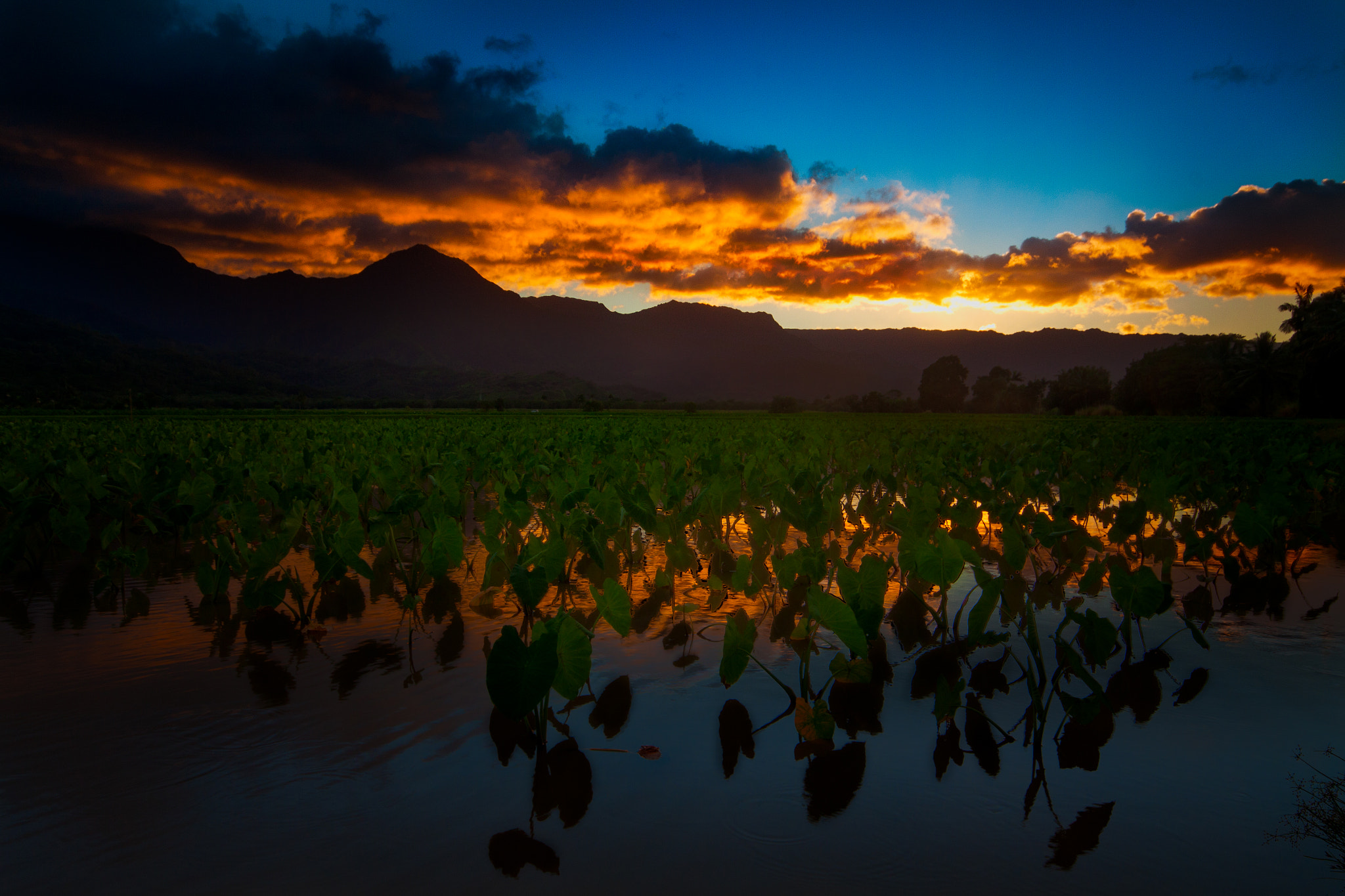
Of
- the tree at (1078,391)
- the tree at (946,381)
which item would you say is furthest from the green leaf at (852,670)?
the tree at (946,381)

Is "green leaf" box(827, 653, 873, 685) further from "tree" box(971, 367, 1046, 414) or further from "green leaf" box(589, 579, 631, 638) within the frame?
"tree" box(971, 367, 1046, 414)

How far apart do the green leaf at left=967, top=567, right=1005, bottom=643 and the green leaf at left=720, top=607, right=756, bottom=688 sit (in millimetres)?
1008

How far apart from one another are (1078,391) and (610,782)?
92.9 meters

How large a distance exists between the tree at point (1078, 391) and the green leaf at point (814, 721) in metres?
85.3

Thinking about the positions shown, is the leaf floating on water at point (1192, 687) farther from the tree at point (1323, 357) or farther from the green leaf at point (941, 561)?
the tree at point (1323, 357)

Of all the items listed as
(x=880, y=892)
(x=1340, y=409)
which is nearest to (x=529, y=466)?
(x=880, y=892)

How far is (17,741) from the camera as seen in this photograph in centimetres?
252

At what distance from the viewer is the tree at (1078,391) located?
79.1m

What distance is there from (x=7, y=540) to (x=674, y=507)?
15.6ft

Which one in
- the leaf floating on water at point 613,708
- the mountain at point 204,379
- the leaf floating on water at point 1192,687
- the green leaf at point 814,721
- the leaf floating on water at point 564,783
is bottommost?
the leaf floating on water at point 613,708

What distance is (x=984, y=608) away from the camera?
2.85 m

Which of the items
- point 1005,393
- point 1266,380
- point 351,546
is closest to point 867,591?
point 351,546

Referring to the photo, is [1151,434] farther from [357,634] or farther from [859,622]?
[357,634]

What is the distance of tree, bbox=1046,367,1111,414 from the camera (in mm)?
79125
